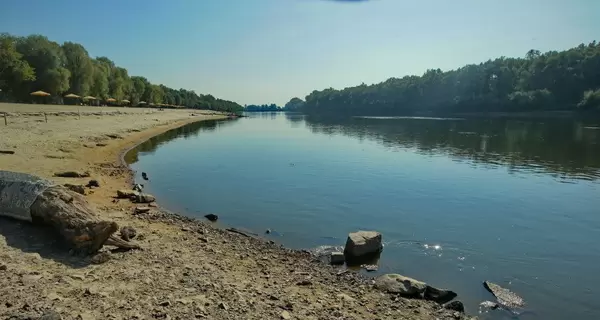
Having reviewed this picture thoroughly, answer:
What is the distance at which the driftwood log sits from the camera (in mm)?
8805

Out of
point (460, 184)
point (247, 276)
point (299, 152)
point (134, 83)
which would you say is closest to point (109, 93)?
point (134, 83)

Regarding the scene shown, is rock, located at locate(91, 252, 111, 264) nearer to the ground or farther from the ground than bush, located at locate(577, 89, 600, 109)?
nearer to the ground

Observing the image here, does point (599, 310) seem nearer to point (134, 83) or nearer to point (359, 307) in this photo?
point (359, 307)

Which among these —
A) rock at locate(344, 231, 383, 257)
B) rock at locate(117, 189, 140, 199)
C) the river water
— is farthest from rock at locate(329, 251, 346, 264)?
rock at locate(117, 189, 140, 199)

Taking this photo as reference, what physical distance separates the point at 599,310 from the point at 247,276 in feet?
29.4

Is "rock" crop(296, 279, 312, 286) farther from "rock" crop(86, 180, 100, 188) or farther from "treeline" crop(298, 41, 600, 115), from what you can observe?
"treeline" crop(298, 41, 600, 115)

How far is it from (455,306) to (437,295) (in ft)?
1.90

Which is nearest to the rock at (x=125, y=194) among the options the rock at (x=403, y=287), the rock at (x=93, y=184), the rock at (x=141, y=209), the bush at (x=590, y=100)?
the rock at (x=93, y=184)

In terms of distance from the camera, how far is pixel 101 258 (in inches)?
343

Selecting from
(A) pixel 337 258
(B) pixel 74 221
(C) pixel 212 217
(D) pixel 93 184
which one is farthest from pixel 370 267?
(D) pixel 93 184

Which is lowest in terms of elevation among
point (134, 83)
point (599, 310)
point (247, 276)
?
point (599, 310)

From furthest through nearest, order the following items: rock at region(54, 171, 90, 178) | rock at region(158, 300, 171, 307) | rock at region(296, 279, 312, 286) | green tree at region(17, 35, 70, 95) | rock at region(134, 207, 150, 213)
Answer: green tree at region(17, 35, 70, 95) < rock at region(54, 171, 90, 178) < rock at region(134, 207, 150, 213) < rock at region(296, 279, 312, 286) < rock at region(158, 300, 171, 307)

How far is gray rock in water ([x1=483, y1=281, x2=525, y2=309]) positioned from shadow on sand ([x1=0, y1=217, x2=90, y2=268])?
32.9 feet

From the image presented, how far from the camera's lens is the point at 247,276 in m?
9.86
